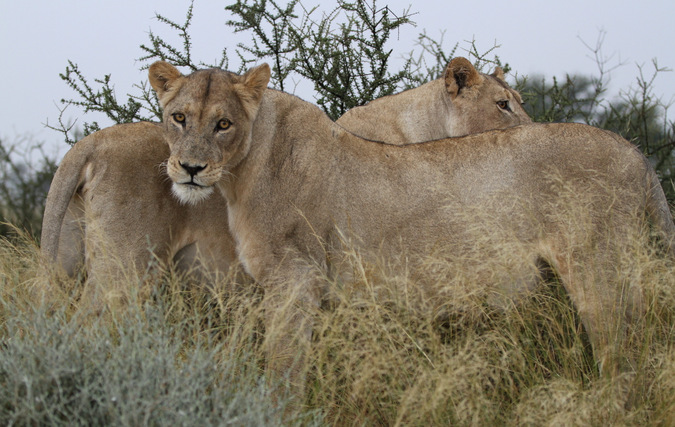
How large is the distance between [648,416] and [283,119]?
87.0 inches

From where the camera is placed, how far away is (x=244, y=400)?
2.77m

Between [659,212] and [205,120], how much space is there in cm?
231

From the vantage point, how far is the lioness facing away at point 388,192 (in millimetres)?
3529

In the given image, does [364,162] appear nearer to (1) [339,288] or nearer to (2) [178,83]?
(1) [339,288]

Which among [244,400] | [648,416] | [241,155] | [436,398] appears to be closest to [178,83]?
[241,155]

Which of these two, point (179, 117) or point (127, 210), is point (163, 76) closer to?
point (179, 117)

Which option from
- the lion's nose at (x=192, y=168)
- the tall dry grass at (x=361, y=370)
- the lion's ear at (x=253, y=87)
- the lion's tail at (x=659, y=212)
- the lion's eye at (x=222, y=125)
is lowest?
the tall dry grass at (x=361, y=370)

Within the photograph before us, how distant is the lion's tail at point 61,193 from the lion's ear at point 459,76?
2570 millimetres

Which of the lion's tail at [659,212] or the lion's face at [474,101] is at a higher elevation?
the lion's face at [474,101]

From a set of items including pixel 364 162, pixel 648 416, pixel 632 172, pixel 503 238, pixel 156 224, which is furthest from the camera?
pixel 156 224

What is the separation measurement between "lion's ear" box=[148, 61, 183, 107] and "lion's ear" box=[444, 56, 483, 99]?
2.29 metres

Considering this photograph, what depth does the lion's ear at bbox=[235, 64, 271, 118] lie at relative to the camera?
3.77m

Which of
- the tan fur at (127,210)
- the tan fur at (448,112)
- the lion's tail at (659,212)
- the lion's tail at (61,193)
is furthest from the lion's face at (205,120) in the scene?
the lion's tail at (659,212)

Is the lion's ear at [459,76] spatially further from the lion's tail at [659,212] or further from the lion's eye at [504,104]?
the lion's tail at [659,212]
